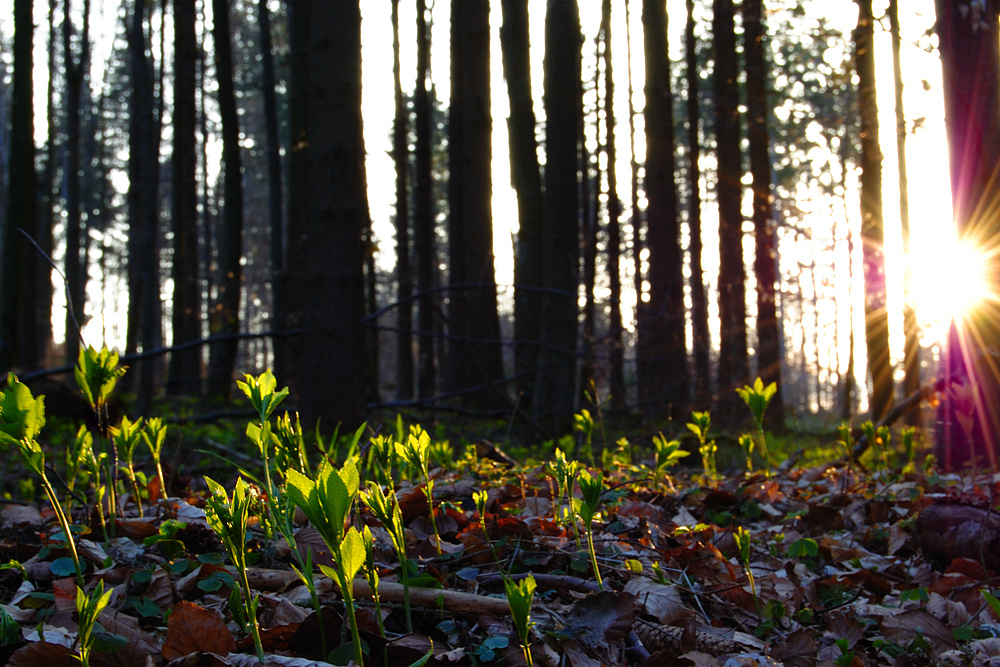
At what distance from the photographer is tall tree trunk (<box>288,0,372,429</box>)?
537 centimetres

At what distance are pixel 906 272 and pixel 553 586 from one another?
11.0m

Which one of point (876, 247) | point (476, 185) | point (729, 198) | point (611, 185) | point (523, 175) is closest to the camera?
point (523, 175)

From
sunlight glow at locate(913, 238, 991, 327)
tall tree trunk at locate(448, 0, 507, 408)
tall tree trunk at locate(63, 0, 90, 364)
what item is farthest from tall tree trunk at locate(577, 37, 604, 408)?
tall tree trunk at locate(63, 0, 90, 364)

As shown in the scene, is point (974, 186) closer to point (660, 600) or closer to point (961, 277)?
point (961, 277)

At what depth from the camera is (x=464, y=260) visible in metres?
11.2

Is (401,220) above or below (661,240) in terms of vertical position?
above

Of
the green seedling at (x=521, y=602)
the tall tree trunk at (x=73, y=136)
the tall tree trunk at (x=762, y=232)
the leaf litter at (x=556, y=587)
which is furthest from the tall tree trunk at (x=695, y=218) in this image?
the tall tree trunk at (x=73, y=136)

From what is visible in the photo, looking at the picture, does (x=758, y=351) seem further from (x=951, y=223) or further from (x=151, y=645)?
(x=151, y=645)

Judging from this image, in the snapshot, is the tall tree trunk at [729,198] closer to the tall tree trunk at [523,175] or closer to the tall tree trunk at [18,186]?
the tall tree trunk at [523,175]

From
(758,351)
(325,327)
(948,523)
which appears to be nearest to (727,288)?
(758,351)

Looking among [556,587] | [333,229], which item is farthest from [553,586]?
[333,229]

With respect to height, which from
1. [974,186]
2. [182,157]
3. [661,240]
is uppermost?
[182,157]

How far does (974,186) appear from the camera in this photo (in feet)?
16.4

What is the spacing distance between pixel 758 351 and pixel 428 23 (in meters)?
11.7
